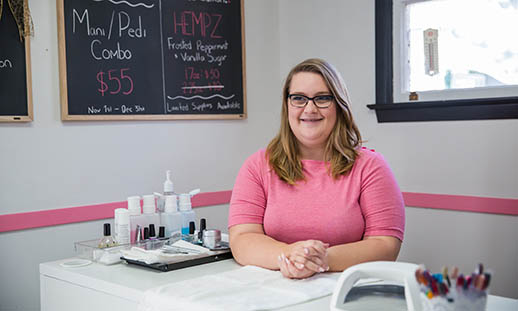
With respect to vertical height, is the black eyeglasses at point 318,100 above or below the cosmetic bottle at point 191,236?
above

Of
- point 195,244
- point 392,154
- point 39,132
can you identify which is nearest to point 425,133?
point 392,154

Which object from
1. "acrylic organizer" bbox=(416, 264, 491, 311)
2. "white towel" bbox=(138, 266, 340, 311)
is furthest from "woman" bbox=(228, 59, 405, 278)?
"acrylic organizer" bbox=(416, 264, 491, 311)

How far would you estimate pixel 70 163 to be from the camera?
7.84ft

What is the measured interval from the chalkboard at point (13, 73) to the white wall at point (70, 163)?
4cm

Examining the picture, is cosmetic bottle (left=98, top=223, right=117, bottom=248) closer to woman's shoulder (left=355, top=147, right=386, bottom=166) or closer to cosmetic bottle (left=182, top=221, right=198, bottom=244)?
cosmetic bottle (left=182, top=221, right=198, bottom=244)

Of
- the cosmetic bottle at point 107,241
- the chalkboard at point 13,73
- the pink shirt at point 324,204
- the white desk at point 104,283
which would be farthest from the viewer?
the chalkboard at point 13,73

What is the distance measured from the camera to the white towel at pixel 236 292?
4.06 ft

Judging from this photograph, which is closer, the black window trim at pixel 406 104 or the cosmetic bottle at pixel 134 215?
the cosmetic bottle at pixel 134 215

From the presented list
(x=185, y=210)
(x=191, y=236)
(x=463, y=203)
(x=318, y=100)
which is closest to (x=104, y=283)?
(x=191, y=236)

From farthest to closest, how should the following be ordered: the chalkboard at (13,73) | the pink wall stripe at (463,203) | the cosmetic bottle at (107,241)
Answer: the pink wall stripe at (463,203), the chalkboard at (13,73), the cosmetic bottle at (107,241)

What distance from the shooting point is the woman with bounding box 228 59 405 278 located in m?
1.64

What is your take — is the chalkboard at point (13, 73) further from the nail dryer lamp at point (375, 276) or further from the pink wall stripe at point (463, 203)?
the pink wall stripe at point (463, 203)

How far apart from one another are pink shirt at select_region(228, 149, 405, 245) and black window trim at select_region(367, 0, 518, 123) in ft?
3.16

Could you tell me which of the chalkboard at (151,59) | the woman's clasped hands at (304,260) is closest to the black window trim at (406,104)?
the chalkboard at (151,59)
